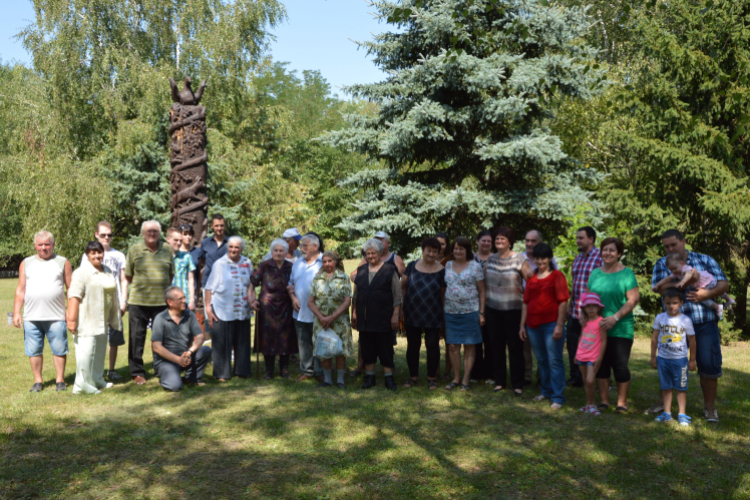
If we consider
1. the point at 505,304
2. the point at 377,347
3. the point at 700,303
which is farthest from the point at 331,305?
the point at 700,303

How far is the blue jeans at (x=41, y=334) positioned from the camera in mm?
6973

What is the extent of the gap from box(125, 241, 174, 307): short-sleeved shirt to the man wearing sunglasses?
0.25 meters

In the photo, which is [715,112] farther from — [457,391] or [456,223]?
[457,391]

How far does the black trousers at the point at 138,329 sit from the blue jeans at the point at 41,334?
29.1 inches

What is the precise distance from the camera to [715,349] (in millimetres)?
5871

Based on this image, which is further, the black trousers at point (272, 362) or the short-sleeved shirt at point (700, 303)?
the black trousers at point (272, 362)

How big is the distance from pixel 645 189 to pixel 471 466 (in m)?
9.65

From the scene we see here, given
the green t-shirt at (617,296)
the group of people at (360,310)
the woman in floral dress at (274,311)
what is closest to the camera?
the green t-shirt at (617,296)

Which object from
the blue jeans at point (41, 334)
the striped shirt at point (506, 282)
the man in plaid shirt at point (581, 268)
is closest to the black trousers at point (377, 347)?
the striped shirt at point (506, 282)

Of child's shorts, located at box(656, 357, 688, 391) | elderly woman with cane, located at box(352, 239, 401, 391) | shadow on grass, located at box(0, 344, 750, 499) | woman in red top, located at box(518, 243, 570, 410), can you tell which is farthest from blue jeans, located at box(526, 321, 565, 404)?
elderly woman with cane, located at box(352, 239, 401, 391)

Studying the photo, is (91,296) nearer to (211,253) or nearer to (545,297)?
(211,253)

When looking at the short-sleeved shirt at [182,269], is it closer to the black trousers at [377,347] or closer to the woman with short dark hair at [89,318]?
the woman with short dark hair at [89,318]

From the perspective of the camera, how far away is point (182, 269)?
8.15 meters

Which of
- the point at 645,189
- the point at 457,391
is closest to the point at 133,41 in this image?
the point at 645,189
